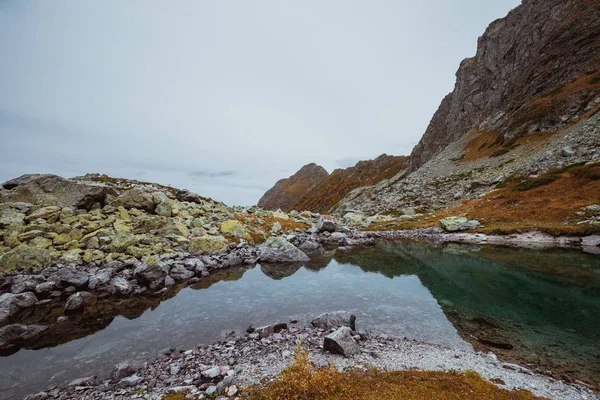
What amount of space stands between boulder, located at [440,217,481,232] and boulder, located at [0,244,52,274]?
202 ft

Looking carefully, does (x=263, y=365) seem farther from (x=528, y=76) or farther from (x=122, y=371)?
(x=528, y=76)

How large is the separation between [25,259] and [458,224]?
64864 millimetres

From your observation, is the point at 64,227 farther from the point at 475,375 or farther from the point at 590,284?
the point at 590,284

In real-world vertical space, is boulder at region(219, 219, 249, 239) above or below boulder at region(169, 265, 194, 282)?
above

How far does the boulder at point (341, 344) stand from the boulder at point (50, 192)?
37422mm

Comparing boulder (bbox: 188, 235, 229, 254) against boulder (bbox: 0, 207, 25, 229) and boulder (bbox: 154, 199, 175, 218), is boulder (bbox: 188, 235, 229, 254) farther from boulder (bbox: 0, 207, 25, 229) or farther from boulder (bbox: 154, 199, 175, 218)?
boulder (bbox: 0, 207, 25, 229)

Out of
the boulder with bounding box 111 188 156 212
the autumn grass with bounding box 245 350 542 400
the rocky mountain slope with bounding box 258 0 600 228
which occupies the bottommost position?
the autumn grass with bounding box 245 350 542 400

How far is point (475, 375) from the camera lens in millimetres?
10844

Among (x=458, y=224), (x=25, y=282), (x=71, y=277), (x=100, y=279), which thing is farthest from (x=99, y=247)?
(x=458, y=224)

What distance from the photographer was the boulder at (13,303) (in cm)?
1820

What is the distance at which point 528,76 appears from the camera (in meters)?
106

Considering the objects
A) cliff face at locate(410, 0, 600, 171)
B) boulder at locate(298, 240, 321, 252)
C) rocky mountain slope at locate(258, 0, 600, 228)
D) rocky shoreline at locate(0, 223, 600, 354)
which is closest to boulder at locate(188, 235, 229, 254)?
rocky shoreline at locate(0, 223, 600, 354)

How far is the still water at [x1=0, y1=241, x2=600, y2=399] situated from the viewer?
1379 centimetres

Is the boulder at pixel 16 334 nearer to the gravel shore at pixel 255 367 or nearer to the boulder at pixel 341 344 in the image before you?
→ the gravel shore at pixel 255 367
